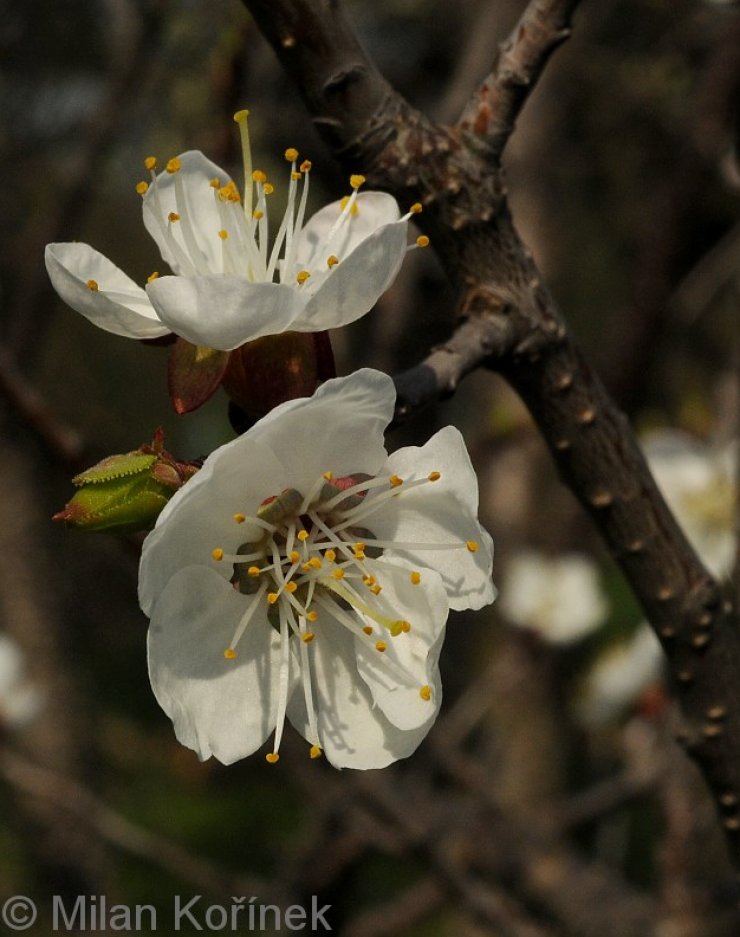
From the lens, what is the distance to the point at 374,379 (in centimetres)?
74

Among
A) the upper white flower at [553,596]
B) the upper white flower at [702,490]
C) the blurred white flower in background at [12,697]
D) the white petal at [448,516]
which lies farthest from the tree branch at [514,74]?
the blurred white flower in background at [12,697]

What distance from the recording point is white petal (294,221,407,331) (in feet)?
2.55

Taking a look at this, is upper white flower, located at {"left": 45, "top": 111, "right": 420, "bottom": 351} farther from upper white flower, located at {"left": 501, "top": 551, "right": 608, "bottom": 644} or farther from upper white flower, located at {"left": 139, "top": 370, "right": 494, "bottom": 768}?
upper white flower, located at {"left": 501, "top": 551, "right": 608, "bottom": 644}

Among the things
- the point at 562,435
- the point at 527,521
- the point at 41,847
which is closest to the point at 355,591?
the point at 562,435

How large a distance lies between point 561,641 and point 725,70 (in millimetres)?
1410

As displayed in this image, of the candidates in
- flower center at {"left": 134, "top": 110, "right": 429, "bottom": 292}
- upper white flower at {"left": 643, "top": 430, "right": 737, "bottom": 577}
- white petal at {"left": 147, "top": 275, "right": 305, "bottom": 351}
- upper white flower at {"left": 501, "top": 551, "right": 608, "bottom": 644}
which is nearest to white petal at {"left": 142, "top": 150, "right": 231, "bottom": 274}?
flower center at {"left": 134, "top": 110, "right": 429, "bottom": 292}

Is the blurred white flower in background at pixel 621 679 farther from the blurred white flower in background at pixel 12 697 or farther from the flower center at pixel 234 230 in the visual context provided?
the flower center at pixel 234 230

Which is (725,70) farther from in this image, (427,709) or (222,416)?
(222,416)

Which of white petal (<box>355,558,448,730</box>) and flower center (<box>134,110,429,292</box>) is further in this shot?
flower center (<box>134,110,429,292</box>)

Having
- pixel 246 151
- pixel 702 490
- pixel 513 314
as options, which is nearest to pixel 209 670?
pixel 513 314

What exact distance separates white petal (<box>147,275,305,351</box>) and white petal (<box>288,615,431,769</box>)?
0.27 meters

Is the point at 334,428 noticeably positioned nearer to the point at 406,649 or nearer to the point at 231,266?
the point at 406,649

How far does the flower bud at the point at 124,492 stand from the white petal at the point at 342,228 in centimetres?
23

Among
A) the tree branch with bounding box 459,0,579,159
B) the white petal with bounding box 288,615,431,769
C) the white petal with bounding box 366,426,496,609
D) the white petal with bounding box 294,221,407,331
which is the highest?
the tree branch with bounding box 459,0,579,159
